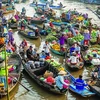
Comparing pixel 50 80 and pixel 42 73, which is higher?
pixel 50 80

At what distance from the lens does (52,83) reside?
46.5ft

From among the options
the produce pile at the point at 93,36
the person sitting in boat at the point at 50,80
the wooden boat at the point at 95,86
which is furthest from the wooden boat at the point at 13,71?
the produce pile at the point at 93,36

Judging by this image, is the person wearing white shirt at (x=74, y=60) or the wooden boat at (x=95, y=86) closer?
the wooden boat at (x=95, y=86)

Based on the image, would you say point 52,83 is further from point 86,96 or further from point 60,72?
point 86,96

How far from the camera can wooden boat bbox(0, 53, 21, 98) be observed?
A: 47.1ft

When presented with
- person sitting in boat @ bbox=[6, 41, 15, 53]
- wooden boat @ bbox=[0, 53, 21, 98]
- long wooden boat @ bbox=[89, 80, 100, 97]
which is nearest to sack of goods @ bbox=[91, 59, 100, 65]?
long wooden boat @ bbox=[89, 80, 100, 97]

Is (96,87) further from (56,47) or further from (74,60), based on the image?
(56,47)

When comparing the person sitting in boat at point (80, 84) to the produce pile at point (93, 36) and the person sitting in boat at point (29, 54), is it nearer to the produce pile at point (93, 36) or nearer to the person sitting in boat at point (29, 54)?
the person sitting in boat at point (29, 54)

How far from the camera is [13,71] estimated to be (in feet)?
52.8

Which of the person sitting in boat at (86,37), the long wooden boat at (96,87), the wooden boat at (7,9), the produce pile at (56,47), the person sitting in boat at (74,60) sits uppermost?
the person sitting in boat at (86,37)

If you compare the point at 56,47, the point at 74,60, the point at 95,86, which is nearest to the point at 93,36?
the point at 56,47

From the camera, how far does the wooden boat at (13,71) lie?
14352 millimetres

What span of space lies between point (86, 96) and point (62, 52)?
6539 millimetres

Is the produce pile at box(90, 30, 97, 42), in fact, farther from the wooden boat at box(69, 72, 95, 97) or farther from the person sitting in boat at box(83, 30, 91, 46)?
the wooden boat at box(69, 72, 95, 97)
